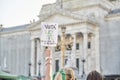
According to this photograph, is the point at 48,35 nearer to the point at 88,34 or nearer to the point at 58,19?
the point at 88,34

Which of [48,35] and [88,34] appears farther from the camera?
[88,34]

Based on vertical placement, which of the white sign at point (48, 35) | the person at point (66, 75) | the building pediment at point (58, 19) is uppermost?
the building pediment at point (58, 19)

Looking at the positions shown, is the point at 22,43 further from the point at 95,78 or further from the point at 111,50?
the point at 95,78

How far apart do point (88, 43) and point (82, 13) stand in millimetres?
5383

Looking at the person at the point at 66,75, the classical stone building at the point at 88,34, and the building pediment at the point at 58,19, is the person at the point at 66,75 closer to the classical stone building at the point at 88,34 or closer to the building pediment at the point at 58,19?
the classical stone building at the point at 88,34

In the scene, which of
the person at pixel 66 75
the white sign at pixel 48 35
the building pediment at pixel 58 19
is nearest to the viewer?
the person at pixel 66 75

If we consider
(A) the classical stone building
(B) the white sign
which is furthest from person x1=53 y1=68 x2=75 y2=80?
(A) the classical stone building

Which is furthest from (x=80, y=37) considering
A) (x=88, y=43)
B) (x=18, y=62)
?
(x=18, y=62)

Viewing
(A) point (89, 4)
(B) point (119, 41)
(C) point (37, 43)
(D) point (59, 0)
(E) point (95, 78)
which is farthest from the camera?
(D) point (59, 0)

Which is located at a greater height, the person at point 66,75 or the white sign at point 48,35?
the white sign at point 48,35

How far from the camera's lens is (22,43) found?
62.5 m

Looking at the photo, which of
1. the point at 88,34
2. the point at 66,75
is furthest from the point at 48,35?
the point at 88,34

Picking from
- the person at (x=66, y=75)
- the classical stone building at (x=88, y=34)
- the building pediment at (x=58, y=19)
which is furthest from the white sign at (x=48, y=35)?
the building pediment at (x=58, y=19)

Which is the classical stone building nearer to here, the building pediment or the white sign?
the building pediment
